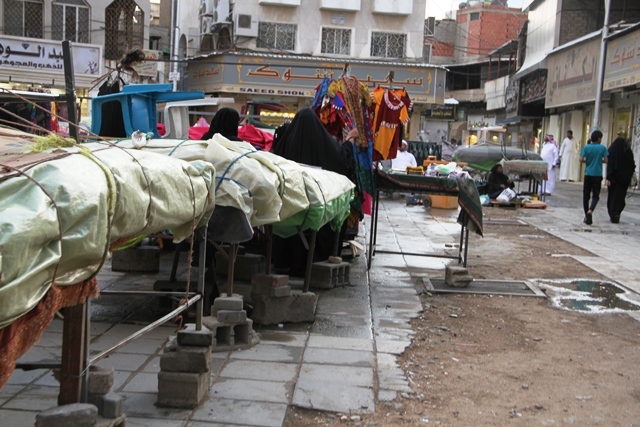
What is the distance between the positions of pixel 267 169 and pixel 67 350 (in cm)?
206

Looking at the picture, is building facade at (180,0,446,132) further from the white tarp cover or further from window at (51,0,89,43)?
the white tarp cover

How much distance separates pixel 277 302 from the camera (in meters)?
5.66

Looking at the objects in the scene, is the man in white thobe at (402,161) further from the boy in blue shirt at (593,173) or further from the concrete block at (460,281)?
the concrete block at (460,281)

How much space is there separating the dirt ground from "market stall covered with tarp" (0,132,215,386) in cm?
162

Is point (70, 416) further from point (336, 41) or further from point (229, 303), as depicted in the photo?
point (336, 41)

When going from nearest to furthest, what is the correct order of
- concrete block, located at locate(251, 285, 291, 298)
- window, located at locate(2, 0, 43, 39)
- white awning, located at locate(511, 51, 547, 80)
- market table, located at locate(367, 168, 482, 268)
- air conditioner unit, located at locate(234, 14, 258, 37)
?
concrete block, located at locate(251, 285, 291, 298)
market table, located at locate(367, 168, 482, 268)
window, located at locate(2, 0, 43, 39)
air conditioner unit, located at locate(234, 14, 258, 37)
white awning, located at locate(511, 51, 547, 80)

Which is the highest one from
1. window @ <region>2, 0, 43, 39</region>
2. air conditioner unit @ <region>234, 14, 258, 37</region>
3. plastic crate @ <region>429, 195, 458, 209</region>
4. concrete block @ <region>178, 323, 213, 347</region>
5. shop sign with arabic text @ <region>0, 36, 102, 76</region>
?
air conditioner unit @ <region>234, 14, 258, 37</region>

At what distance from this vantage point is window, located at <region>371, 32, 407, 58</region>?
102 feet

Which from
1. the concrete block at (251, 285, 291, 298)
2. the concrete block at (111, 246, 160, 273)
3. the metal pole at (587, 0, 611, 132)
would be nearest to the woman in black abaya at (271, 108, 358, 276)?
the concrete block at (111, 246, 160, 273)

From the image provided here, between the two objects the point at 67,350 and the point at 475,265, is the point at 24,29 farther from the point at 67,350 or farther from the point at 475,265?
the point at 67,350

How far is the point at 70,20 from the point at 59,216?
25239 millimetres

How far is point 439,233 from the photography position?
40.6ft

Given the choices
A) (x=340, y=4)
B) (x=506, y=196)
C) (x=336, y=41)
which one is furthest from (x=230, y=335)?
(x=336, y=41)

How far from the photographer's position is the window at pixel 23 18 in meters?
24.5
